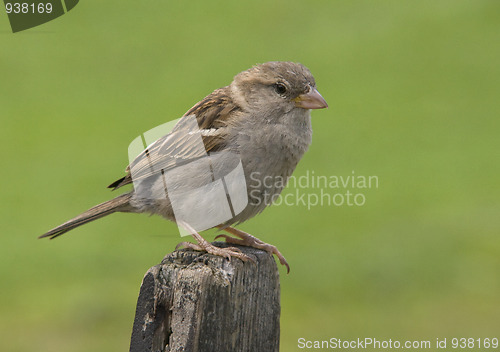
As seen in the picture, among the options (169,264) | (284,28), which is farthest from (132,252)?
(284,28)

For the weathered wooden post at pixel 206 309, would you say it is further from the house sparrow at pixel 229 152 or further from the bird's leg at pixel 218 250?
the house sparrow at pixel 229 152

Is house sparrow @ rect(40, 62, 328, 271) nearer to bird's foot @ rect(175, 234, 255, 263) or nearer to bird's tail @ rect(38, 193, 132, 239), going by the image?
bird's tail @ rect(38, 193, 132, 239)

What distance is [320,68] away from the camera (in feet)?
38.8

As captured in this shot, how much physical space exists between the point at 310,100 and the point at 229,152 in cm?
54

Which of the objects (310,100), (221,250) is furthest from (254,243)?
(310,100)

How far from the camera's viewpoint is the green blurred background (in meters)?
7.57

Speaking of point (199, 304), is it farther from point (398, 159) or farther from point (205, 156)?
point (398, 159)

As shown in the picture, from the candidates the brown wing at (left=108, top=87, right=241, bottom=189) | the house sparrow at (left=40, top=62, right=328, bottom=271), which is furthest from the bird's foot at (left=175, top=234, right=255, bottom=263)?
the brown wing at (left=108, top=87, right=241, bottom=189)

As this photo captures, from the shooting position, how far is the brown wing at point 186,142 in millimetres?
4418

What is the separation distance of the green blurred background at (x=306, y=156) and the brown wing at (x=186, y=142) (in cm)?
47

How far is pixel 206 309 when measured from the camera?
9.61ft

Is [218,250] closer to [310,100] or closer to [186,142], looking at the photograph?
[186,142]

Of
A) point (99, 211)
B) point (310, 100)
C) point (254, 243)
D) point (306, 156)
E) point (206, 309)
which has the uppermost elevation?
point (310, 100)

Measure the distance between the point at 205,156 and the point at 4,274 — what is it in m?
4.62
